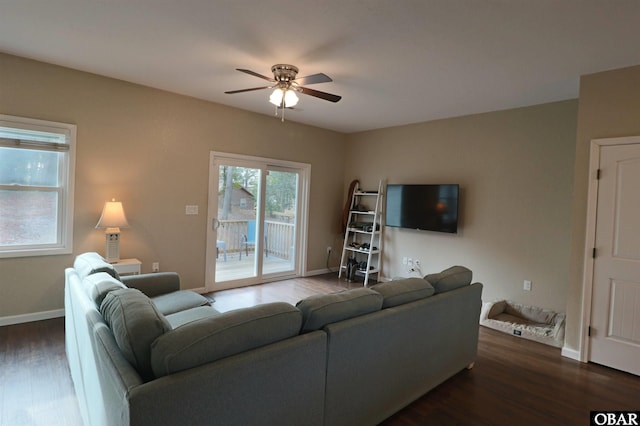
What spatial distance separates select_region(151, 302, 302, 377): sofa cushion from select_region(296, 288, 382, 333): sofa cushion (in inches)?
3.0

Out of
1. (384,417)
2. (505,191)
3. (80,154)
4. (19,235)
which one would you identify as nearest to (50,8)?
(80,154)

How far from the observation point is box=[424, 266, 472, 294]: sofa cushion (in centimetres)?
254

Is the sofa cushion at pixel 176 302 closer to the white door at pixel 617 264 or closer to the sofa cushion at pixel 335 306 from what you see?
the sofa cushion at pixel 335 306

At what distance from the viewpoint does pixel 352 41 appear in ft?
8.77

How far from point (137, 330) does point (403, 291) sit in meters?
1.60

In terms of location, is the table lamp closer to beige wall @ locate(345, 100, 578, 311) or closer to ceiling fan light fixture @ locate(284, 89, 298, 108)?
ceiling fan light fixture @ locate(284, 89, 298, 108)

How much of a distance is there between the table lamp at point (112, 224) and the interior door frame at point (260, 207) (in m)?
1.18

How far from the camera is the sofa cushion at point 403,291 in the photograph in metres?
2.16

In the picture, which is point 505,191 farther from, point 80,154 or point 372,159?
point 80,154

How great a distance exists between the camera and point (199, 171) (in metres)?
4.57

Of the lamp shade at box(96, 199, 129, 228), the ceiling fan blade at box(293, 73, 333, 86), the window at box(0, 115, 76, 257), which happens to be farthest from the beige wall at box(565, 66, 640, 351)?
the window at box(0, 115, 76, 257)

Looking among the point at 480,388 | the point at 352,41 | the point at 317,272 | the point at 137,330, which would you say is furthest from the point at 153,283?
the point at 317,272

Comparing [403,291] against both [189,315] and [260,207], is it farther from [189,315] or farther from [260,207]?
[260,207]

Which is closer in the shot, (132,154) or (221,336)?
(221,336)
